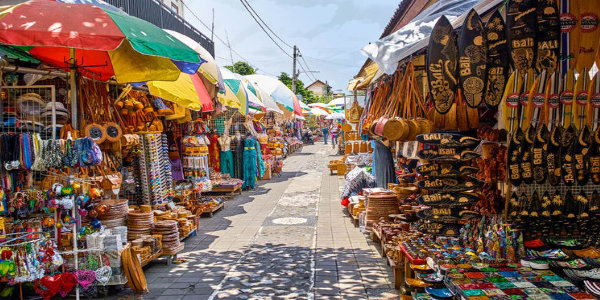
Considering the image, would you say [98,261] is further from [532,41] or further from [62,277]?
[532,41]

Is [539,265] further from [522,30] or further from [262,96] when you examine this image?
[262,96]

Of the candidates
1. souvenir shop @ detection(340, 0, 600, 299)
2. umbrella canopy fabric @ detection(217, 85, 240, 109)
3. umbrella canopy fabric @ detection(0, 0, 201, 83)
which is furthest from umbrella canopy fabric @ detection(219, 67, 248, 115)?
souvenir shop @ detection(340, 0, 600, 299)

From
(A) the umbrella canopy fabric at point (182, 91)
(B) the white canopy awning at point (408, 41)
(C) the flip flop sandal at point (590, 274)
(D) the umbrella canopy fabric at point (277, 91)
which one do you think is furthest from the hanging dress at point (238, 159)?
(C) the flip flop sandal at point (590, 274)

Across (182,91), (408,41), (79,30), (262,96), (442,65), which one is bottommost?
(442,65)

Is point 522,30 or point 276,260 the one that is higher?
point 522,30

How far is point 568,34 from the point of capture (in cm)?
339

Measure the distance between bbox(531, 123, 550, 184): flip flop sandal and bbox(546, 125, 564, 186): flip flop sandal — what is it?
30mm

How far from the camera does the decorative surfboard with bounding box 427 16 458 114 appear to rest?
3941 mm

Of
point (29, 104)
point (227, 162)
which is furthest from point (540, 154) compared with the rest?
point (227, 162)

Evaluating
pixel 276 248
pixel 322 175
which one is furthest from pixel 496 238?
pixel 322 175

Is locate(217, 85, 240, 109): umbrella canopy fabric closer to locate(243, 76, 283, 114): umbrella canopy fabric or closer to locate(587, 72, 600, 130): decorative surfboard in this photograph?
locate(243, 76, 283, 114): umbrella canopy fabric

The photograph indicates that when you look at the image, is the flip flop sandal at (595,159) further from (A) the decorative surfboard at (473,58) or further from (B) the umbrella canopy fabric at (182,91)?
(B) the umbrella canopy fabric at (182,91)

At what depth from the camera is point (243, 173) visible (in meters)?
13.0

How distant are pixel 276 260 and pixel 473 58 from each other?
377 centimetres
